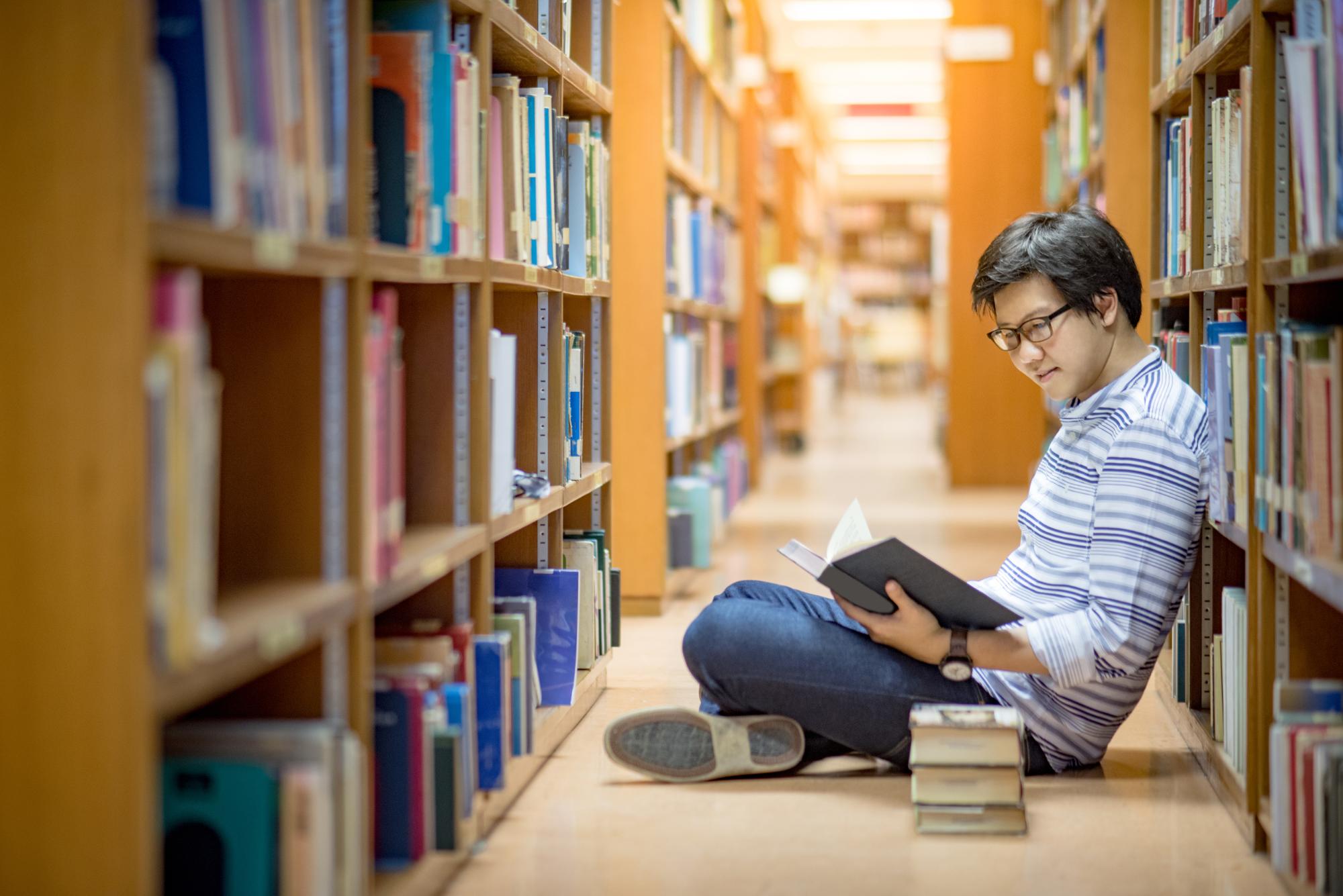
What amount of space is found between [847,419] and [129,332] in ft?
44.5

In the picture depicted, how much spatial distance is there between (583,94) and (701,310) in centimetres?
217

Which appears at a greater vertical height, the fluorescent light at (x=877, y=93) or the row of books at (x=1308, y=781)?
the fluorescent light at (x=877, y=93)

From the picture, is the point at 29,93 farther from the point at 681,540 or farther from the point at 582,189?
the point at 681,540

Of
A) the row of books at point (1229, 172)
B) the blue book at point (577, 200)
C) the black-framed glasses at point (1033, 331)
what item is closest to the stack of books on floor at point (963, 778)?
the black-framed glasses at point (1033, 331)

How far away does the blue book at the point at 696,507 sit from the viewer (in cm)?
488

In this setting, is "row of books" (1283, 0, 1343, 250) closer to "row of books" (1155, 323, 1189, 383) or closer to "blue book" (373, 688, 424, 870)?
"row of books" (1155, 323, 1189, 383)

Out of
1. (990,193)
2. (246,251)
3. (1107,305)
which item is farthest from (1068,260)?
Answer: (990,193)

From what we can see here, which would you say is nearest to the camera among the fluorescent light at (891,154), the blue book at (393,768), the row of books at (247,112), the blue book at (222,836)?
the row of books at (247,112)

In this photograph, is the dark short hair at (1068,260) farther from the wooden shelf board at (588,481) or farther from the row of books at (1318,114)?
the wooden shelf board at (588,481)

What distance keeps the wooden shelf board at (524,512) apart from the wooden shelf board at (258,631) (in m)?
0.63

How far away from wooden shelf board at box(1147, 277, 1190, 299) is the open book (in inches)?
32.1

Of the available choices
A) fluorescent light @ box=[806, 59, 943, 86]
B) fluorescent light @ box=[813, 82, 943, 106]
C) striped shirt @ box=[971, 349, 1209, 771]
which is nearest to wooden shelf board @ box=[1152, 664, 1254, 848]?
striped shirt @ box=[971, 349, 1209, 771]

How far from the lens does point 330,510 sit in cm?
174

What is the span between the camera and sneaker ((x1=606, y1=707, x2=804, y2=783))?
253 centimetres
